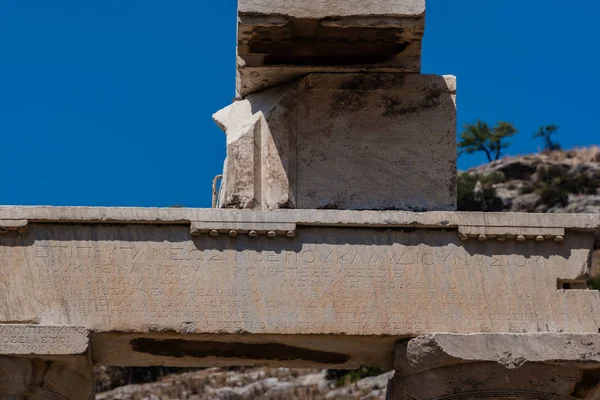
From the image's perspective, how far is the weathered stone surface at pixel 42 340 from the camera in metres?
9.52

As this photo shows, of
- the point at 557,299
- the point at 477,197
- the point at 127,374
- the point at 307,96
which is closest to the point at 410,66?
the point at 307,96

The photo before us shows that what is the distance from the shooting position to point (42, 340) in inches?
376

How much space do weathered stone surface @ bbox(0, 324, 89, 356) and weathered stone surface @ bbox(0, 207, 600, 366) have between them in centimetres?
11

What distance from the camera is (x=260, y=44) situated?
10.4 metres

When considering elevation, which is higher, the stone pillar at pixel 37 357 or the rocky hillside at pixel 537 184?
the rocky hillside at pixel 537 184

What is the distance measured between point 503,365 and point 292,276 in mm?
1822

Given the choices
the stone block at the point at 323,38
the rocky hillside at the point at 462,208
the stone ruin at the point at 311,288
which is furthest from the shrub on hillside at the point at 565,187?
the stone ruin at the point at 311,288

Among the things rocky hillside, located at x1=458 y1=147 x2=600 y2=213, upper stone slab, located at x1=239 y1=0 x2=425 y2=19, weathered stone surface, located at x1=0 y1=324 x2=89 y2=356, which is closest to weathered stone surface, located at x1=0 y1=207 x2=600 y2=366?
weathered stone surface, located at x1=0 y1=324 x2=89 y2=356

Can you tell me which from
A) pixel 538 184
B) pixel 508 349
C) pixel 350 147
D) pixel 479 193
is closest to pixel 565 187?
pixel 538 184

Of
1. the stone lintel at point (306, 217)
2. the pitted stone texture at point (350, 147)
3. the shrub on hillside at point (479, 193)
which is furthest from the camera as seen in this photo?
the shrub on hillside at point (479, 193)

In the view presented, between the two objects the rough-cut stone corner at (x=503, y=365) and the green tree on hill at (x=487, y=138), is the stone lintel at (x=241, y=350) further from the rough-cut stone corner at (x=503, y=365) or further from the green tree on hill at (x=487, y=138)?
the green tree on hill at (x=487, y=138)

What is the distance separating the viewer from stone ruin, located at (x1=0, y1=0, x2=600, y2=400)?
31.9ft

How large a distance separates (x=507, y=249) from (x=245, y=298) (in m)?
2.20

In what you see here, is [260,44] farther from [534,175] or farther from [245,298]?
[534,175]
